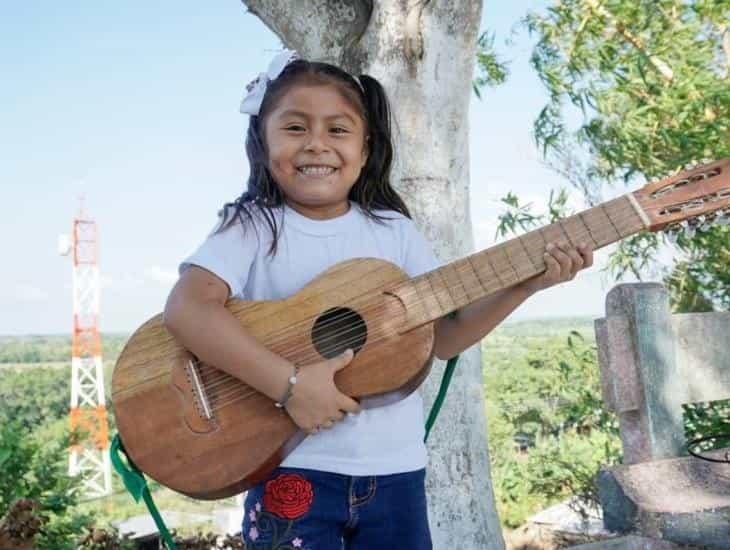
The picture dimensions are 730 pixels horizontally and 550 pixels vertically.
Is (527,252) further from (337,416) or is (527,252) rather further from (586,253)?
(337,416)

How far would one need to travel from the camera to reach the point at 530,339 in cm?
800

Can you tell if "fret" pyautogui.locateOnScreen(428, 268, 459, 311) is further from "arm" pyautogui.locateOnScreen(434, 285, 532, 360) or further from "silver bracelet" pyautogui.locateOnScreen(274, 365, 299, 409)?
"silver bracelet" pyautogui.locateOnScreen(274, 365, 299, 409)

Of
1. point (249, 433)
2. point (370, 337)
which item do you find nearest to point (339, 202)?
point (370, 337)

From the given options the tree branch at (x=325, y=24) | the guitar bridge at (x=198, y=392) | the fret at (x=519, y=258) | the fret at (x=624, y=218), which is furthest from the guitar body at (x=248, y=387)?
the tree branch at (x=325, y=24)

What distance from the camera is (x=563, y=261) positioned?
1.62 meters

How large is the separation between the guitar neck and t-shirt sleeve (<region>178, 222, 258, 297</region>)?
0.30m

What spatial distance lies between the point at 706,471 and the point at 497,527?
2.43 feet

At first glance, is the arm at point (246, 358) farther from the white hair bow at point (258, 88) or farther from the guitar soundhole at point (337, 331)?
the white hair bow at point (258, 88)

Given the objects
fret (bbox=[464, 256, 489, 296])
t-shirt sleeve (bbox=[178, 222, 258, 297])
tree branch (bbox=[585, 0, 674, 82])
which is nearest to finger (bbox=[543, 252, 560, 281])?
fret (bbox=[464, 256, 489, 296])

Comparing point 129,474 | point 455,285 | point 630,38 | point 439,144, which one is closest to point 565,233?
point 455,285

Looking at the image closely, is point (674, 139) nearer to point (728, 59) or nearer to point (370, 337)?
point (728, 59)

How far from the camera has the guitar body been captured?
4.89 ft

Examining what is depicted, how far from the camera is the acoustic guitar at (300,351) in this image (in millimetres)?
1495

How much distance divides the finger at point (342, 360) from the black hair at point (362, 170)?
10.3 inches
